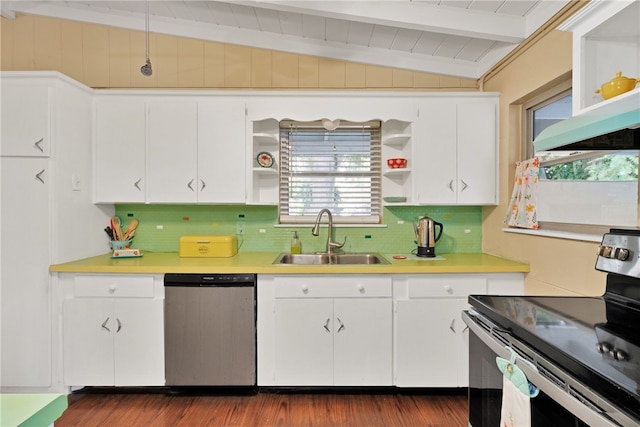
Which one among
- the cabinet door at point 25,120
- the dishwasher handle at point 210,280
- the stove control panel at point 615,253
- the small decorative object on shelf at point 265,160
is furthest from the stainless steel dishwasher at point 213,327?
the stove control panel at point 615,253

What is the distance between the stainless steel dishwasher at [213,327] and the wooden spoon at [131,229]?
876 millimetres

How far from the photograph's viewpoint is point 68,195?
2344 mm

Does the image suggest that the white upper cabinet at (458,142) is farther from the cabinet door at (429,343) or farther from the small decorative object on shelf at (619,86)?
the small decorative object on shelf at (619,86)

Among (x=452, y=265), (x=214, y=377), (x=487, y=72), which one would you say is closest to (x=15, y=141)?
(x=214, y=377)

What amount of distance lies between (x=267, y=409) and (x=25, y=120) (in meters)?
2.50

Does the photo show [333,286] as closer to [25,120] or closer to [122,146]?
[122,146]

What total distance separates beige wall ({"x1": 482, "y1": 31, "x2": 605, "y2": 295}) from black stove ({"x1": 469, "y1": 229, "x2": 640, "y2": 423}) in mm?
497

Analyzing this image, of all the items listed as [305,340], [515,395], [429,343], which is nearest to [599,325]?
[515,395]

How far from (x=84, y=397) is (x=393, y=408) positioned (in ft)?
6.96

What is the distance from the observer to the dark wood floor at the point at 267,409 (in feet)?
6.67

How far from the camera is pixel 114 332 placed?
2229 millimetres

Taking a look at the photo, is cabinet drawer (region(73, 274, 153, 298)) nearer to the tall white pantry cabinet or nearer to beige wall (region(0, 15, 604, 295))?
the tall white pantry cabinet

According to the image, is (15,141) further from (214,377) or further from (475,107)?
(475,107)

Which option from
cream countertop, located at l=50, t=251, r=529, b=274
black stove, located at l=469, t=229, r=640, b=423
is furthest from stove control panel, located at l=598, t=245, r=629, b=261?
cream countertop, located at l=50, t=251, r=529, b=274
